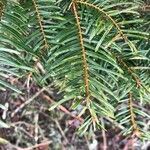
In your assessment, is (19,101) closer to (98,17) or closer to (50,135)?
(50,135)

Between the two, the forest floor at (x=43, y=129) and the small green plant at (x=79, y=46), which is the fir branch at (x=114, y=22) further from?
the forest floor at (x=43, y=129)

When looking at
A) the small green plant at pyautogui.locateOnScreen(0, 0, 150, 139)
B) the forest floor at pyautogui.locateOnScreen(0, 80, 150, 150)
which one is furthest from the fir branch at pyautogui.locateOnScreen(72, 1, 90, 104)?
the forest floor at pyautogui.locateOnScreen(0, 80, 150, 150)

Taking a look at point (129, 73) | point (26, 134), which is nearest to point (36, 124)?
point (26, 134)

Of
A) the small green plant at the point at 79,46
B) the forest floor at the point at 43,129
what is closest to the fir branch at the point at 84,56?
the small green plant at the point at 79,46

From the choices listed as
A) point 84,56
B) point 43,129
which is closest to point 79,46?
point 84,56

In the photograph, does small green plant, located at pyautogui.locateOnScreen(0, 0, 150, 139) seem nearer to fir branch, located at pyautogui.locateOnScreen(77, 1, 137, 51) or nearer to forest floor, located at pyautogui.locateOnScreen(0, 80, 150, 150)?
fir branch, located at pyautogui.locateOnScreen(77, 1, 137, 51)

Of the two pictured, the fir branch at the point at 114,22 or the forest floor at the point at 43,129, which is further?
the forest floor at the point at 43,129
